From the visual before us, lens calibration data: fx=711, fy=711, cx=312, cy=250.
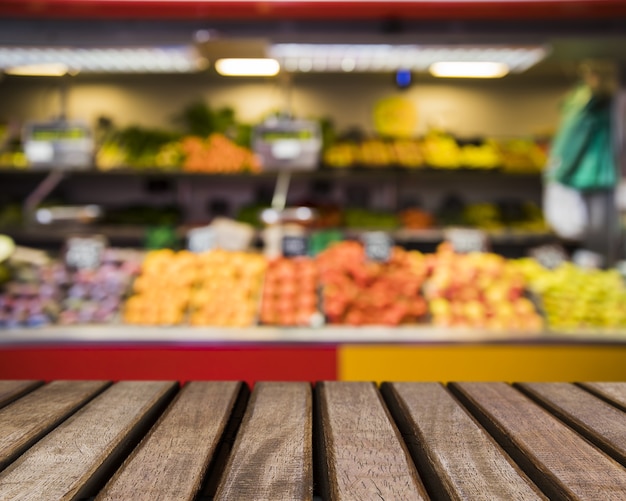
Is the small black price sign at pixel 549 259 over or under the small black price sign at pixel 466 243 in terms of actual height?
under

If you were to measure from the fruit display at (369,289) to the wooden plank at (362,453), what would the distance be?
196cm

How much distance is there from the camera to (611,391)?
1.90 metres

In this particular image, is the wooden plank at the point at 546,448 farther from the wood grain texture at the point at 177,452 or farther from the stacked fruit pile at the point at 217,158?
the stacked fruit pile at the point at 217,158

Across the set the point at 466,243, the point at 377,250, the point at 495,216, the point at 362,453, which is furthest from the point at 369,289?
the point at 495,216

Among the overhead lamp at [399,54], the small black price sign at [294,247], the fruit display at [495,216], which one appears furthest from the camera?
the fruit display at [495,216]

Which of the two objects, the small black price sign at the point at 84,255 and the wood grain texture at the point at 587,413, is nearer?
the wood grain texture at the point at 587,413

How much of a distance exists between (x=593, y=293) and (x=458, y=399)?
2360 mm

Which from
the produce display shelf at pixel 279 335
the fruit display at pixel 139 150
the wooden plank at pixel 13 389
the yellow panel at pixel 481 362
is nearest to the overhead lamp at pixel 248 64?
the fruit display at pixel 139 150

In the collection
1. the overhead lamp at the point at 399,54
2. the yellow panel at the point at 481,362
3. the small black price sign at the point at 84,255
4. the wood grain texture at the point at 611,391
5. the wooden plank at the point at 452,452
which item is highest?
the overhead lamp at the point at 399,54

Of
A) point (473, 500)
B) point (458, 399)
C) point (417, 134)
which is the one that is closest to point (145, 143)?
point (417, 134)

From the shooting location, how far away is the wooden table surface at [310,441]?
46.8 inches

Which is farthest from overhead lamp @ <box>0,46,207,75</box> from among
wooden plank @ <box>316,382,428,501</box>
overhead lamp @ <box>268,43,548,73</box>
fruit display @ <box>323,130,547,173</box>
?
wooden plank @ <box>316,382,428,501</box>

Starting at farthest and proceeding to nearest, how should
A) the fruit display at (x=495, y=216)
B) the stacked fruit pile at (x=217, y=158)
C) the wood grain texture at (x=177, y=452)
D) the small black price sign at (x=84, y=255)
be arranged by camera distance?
the fruit display at (x=495, y=216), the stacked fruit pile at (x=217, y=158), the small black price sign at (x=84, y=255), the wood grain texture at (x=177, y=452)

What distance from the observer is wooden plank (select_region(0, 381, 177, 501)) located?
118 cm
